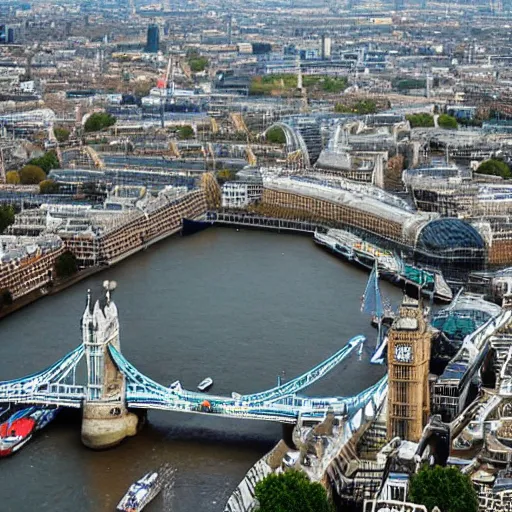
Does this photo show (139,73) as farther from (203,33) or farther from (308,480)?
(308,480)

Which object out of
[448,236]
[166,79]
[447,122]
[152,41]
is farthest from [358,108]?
[152,41]

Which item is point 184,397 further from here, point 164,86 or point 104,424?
point 164,86

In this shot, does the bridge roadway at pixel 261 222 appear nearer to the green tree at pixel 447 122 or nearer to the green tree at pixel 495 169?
the green tree at pixel 495 169

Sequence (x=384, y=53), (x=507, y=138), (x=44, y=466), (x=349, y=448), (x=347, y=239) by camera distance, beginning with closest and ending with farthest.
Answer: (x=349, y=448) < (x=44, y=466) < (x=347, y=239) < (x=507, y=138) < (x=384, y=53)

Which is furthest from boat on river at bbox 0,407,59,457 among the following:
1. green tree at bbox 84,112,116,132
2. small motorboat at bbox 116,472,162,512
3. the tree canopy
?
the tree canopy

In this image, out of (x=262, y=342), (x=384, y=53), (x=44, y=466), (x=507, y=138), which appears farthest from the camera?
(x=384, y=53)

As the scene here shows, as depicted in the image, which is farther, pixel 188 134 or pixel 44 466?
pixel 188 134

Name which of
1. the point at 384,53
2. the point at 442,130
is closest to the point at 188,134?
the point at 442,130
